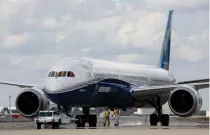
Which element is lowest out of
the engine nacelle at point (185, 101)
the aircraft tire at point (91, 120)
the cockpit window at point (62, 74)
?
the aircraft tire at point (91, 120)

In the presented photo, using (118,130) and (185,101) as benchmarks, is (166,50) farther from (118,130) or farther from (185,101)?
(118,130)

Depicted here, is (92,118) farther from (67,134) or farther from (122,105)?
(67,134)

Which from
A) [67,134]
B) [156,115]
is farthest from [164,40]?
[67,134]

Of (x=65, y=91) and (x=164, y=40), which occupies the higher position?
(x=164, y=40)

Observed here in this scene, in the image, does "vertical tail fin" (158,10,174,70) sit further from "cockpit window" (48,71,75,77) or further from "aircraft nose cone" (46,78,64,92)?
"aircraft nose cone" (46,78,64,92)

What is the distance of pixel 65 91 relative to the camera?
41469 mm

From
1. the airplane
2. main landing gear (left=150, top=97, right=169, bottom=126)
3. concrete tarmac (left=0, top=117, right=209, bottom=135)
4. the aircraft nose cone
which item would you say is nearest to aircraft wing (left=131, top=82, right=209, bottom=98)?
the airplane

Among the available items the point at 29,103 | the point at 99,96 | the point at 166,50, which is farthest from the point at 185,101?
the point at 166,50

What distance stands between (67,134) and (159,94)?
55.0 ft

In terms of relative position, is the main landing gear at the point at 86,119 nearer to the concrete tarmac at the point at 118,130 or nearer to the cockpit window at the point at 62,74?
the concrete tarmac at the point at 118,130

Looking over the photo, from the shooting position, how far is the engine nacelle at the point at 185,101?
42969 millimetres

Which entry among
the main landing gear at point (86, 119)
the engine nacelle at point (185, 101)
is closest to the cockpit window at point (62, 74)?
the main landing gear at point (86, 119)

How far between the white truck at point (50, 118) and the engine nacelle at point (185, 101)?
22.7 ft

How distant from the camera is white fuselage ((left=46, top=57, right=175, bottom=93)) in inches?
1642
